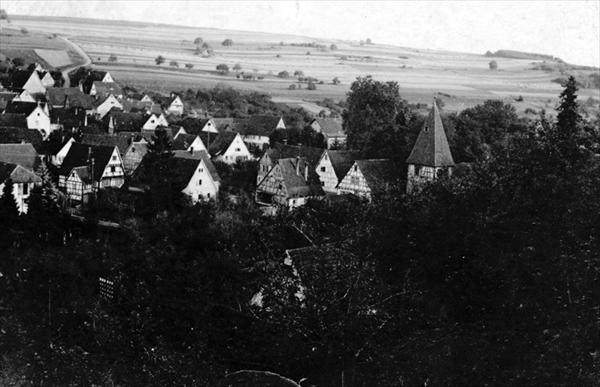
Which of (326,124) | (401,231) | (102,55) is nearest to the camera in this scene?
(401,231)

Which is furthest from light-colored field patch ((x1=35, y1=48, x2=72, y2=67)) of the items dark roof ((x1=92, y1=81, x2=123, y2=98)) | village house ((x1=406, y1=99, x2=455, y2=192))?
village house ((x1=406, y1=99, x2=455, y2=192))

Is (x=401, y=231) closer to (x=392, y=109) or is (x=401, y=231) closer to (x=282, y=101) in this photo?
(x=392, y=109)

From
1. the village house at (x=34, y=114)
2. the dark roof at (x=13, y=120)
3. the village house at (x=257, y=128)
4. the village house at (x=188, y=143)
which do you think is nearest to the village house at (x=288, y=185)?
the village house at (x=188, y=143)

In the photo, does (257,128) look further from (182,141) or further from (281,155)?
(281,155)

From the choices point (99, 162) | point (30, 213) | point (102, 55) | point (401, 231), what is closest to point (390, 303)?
point (401, 231)

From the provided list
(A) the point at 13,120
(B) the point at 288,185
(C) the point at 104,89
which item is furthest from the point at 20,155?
(C) the point at 104,89

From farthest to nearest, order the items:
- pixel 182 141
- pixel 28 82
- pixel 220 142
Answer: pixel 28 82 → pixel 220 142 → pixel 182 141

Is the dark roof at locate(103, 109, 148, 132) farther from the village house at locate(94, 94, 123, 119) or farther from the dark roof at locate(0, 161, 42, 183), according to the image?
the dark roof at locate(0, 161, 42, 183)

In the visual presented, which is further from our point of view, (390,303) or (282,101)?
(282,101)
